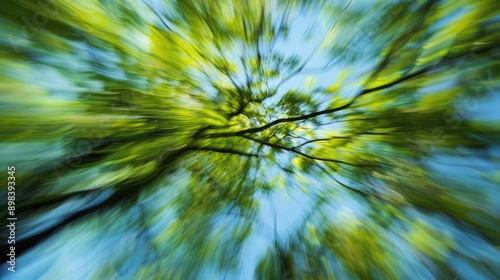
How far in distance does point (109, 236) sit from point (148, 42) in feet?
3.22

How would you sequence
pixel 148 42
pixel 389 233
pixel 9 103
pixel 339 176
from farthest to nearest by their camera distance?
pixel 339 176, pixel 389 233, pixel 148 42, pixel 9 103

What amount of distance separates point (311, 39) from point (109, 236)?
4.73ft

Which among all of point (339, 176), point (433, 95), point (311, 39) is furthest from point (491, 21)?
point (339, 176)

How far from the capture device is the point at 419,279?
1.25 meters

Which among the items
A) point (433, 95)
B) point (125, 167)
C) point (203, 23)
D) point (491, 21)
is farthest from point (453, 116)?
point (125, 167)

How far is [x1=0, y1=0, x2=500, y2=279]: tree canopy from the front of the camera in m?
0.97

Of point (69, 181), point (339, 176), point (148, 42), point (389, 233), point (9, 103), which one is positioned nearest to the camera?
point (9, 103)

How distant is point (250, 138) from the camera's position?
158 centimetres

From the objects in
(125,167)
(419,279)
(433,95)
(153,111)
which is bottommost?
(419,279)

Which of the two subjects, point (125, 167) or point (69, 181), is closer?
point (69, 181)

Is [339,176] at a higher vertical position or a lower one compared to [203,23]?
lower

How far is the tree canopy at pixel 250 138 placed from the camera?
97 centimetres

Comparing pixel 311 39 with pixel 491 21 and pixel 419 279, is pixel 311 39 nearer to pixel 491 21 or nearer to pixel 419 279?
pixel 491 21

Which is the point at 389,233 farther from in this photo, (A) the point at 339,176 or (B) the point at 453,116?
(B) the point at 453,116
